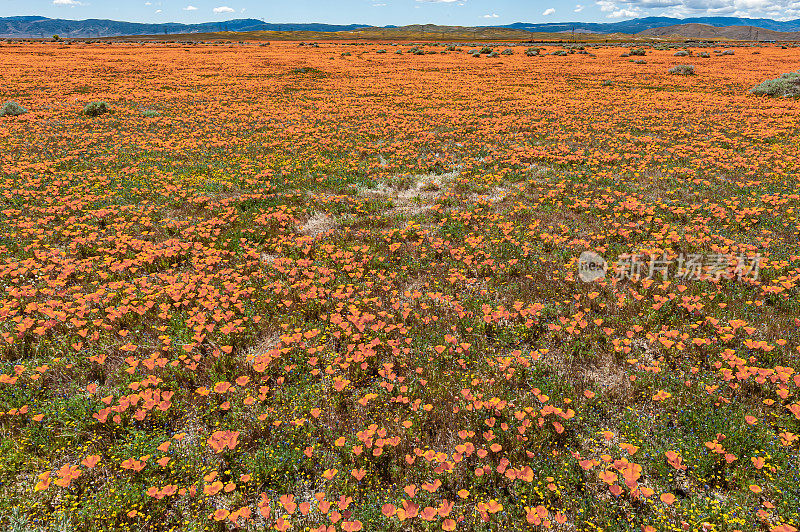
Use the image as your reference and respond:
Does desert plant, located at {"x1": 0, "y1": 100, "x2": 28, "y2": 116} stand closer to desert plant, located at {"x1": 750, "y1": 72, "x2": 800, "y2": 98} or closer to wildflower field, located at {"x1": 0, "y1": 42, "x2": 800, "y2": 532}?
wildflower field, located at {"x1": 0, "y1": 42, "x2": 800, "y2": 532}

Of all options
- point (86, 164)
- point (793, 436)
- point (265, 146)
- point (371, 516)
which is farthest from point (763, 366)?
Result: point (86, 164)

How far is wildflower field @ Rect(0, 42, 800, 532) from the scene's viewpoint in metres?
3.82

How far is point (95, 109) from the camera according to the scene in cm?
2300

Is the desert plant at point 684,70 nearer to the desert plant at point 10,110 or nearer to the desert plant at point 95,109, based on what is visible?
the desert plant at point 95,109

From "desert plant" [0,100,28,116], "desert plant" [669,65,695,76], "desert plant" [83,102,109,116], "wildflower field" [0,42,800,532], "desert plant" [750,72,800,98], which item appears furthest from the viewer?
"desert plant" [669,65,695,76]

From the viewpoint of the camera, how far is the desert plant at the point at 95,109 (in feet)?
74.7

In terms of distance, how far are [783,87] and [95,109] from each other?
43802 mm

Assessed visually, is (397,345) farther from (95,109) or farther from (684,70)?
(684,70)

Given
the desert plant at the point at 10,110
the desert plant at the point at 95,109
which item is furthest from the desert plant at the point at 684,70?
the desert plant at the point at 10,110

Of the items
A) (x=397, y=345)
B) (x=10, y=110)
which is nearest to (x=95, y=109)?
(x=10, y=110)

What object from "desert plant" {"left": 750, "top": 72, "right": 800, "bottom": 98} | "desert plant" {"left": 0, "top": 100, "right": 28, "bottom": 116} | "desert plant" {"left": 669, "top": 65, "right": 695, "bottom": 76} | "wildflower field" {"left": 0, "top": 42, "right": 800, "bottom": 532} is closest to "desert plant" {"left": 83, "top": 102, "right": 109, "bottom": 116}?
"desert plant" {"left": 0, "top": 100, "right": 28, "bottom": 116}

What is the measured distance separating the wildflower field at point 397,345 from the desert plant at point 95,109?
10443 mm

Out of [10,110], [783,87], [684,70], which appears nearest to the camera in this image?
[10,110]

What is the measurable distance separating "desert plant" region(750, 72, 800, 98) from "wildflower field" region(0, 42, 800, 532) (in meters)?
17.7
